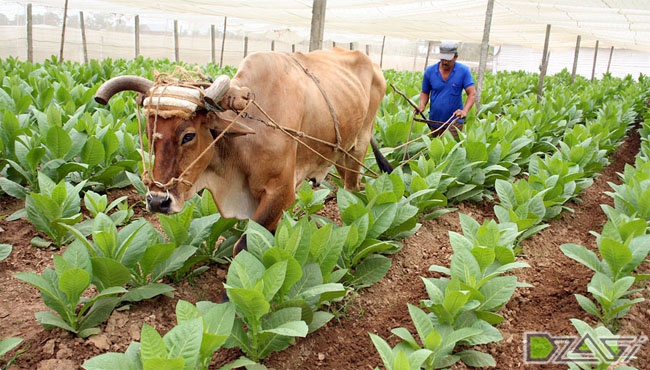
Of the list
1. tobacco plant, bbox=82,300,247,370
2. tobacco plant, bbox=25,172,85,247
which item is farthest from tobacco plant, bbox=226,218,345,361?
tobacco plant, bbox=25,172,85,247

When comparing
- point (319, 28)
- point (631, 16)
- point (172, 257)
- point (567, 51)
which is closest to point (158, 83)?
point (172, 257)

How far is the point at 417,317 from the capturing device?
114 inches

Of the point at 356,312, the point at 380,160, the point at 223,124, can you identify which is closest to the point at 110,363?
the point at 223,124

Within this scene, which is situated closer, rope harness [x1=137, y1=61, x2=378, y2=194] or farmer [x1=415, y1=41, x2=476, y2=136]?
rope harness [x1=137, y1=61, x2=378, y2=194]

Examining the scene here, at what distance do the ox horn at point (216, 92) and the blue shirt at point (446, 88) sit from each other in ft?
14.8

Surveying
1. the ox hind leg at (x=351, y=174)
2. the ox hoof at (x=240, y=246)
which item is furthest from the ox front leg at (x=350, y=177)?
the ox hoof at (x=240, y=246)

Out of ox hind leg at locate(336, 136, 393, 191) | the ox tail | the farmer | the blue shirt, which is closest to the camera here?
ox hind leg at locate(336, 136, 393, 191)

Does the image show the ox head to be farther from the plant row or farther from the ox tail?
the ox tail

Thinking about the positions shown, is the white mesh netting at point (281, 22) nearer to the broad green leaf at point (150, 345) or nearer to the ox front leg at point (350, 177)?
the ox front leg at point (350, 177)

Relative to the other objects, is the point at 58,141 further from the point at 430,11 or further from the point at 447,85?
the point at 430,11

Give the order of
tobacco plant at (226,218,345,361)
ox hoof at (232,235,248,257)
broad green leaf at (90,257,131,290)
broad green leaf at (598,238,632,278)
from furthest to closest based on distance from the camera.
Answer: ox hoof at (232,235,248,257) → broad green leaf at (598,238,632,278) → broad green leaf at (90,257,131,290) → tobacco plant at (226,218,345,361)

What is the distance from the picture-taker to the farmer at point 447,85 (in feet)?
22.3

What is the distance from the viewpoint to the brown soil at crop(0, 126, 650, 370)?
287cm

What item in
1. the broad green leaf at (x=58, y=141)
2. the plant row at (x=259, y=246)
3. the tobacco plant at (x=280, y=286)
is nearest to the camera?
the tobacco plant at (x=280, y=286)
